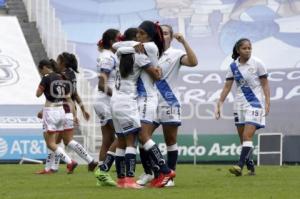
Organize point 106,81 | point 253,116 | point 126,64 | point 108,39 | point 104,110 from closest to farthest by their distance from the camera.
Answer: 1. point 126,64
2. point 253,116
3. point 106,81
4. point 108,39
5. point 104,110

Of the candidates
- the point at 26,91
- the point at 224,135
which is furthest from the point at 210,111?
the point at 26,91

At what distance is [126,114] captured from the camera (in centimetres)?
1294

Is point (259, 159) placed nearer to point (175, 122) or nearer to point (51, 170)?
point (51, 170)

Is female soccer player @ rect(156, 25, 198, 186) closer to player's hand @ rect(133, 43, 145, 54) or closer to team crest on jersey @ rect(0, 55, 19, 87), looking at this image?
player's hand @ rect(133, 43, 145, 54)

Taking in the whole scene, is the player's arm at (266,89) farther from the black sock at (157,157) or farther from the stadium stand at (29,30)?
the stadium stand at (29,30)

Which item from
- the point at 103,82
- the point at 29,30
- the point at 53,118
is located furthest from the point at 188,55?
the point at 29,30

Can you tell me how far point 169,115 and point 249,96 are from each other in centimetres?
261

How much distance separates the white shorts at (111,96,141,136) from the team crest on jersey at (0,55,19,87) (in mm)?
15968

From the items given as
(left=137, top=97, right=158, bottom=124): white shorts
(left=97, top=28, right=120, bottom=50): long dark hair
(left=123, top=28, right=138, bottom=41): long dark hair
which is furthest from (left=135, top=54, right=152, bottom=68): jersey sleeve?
(left=97, top=28, right=120, bottom=50): long dark hair

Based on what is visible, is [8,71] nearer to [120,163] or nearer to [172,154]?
A: [172,154]

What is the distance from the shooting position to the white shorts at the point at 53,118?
18.3 m

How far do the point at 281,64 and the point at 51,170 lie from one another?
17.3m

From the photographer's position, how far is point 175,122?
13992mm

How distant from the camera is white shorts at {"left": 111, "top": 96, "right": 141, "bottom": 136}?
42.4ft
